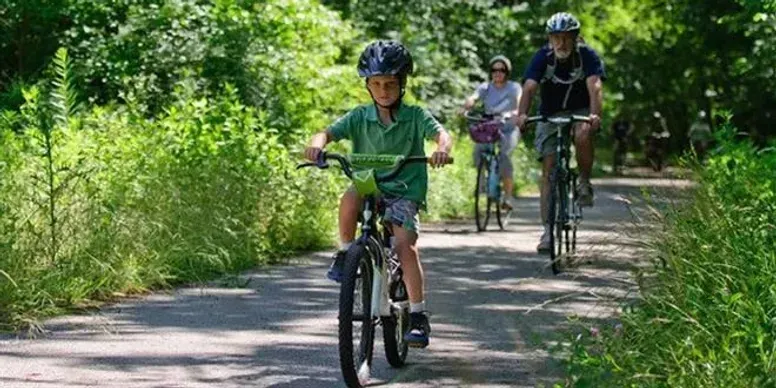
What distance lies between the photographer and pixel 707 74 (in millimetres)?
51562

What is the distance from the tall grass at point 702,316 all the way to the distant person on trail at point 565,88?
3.21 metres

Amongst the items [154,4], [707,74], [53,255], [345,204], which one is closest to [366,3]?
[154,4]

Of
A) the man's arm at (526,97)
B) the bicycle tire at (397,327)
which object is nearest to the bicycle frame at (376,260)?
the bicycle tire at (397,327)

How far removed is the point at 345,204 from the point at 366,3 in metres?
18.9

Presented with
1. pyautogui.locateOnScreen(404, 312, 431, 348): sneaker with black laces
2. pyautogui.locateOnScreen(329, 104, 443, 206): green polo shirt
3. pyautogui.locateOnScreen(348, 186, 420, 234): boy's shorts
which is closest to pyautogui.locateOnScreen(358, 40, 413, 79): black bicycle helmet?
pyautogui.locateOnScreen(329, 104, 443, 206): green polo shirt

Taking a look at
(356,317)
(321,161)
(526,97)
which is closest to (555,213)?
(526,97)

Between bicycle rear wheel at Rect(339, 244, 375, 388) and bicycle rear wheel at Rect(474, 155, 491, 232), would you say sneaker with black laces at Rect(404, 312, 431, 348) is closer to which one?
bicycle rear wheel at Rect(339, 244, 375, 388)

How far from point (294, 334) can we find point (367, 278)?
1.95 meters

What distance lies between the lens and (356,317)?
795 centimetres

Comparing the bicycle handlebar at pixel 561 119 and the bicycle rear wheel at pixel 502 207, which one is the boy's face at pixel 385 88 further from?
the bicycle rear wheel at pixel 502 207

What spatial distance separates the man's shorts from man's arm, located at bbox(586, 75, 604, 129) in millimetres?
296

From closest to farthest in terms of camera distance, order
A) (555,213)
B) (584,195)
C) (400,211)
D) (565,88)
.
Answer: (400,211), (555,213), (565,88), (584,195)

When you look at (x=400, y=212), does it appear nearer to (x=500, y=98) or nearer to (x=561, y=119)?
(x=561, y=119)

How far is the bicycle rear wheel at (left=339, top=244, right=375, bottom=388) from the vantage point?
7.66 m
